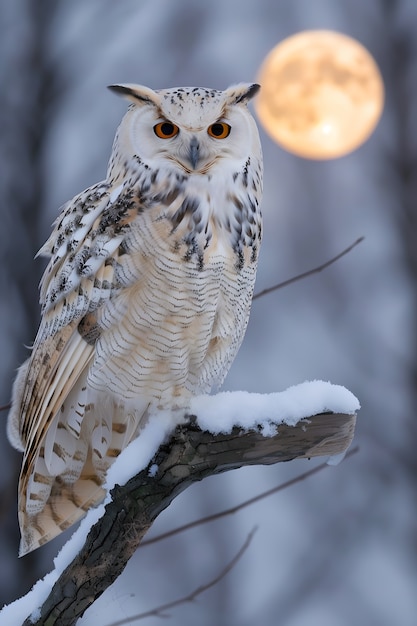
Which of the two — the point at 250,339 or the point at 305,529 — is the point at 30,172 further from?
the point at 305,529

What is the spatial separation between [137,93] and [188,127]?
203 millimetres

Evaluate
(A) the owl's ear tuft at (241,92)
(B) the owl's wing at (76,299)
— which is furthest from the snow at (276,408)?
(A) the owl's ear tuft at (241,92)

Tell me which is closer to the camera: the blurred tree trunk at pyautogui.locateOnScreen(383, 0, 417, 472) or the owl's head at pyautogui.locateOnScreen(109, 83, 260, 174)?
the owl's head at pyautogui.locateOnScreen(109, 83, 260, 174)

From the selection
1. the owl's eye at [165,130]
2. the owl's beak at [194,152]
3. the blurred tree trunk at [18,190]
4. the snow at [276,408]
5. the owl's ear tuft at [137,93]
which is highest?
the owl's ear tuft at [137,93]

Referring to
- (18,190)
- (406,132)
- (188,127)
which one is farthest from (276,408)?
(406,132)

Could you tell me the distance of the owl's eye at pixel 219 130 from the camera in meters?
2.57

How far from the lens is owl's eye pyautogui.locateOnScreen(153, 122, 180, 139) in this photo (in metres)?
2.56

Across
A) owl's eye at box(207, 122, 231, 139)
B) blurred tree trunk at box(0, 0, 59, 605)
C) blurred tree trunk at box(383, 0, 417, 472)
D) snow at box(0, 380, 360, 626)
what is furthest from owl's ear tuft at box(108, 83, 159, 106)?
blurred tree trunk at box(383, 0, 417, 472)

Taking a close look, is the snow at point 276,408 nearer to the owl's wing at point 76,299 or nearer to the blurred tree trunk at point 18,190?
the owl's wing at point 76,299

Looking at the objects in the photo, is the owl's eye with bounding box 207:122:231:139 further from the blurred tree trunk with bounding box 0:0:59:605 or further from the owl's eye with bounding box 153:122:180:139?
the blurred tree trunk with bounding box 0:0:59:605

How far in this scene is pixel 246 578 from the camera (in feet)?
22.8

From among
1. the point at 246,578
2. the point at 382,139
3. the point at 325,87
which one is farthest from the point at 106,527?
the point at 382,139

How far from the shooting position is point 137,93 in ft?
8.53

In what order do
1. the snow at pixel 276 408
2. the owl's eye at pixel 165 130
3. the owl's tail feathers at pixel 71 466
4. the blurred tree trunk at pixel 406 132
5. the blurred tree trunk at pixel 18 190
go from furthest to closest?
the blurred tree trunk at pixel 406 132
the blurred tree trunk at pixel 18 190
the owl's tail feathers at pixel 71 466
the owl's eye at pixel 165 130
the snow at pixel 276 408
